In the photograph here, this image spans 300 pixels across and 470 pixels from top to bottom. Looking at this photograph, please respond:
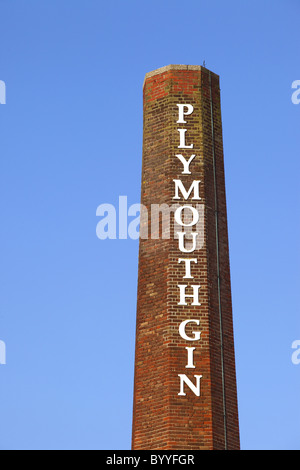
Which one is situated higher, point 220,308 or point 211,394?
point 220,308

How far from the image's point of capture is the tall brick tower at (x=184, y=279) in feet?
70.3

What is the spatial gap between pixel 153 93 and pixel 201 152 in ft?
7.23

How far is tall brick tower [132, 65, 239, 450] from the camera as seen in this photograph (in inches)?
844

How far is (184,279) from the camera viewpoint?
2259 centimetres

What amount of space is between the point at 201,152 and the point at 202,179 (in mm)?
720

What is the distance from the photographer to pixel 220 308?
22.7 metres
